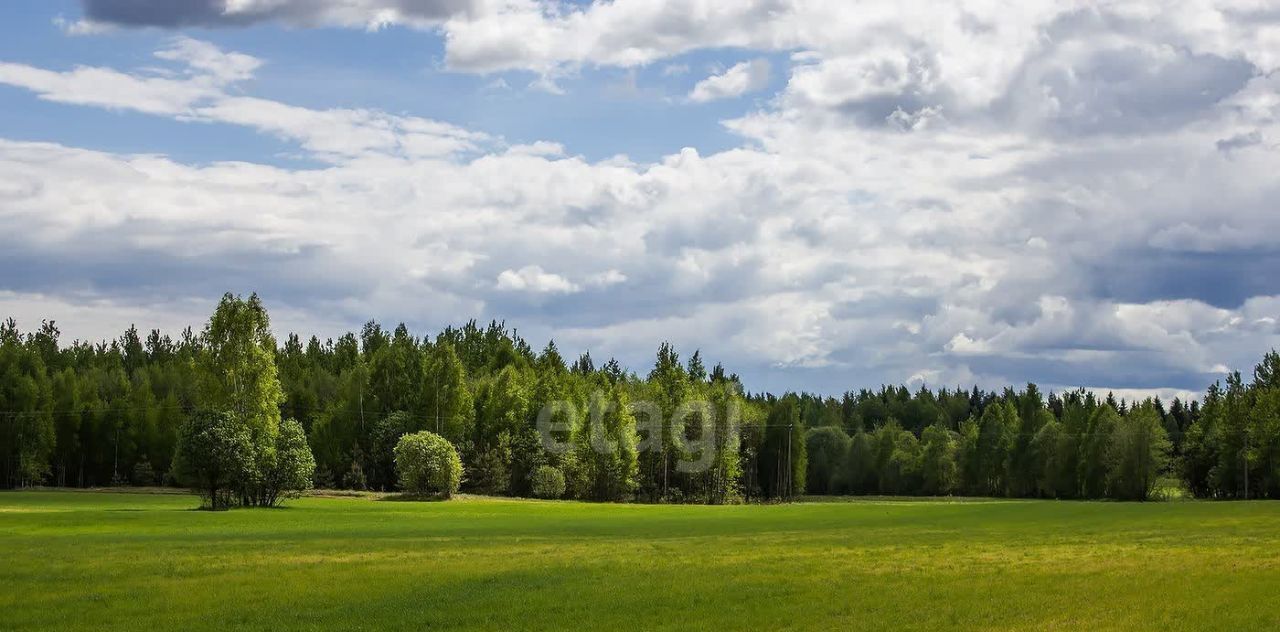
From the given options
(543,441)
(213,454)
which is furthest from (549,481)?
(213,454)

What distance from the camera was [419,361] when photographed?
591ft

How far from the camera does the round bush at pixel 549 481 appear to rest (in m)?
146

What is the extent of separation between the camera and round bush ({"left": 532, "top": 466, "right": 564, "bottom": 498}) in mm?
146125

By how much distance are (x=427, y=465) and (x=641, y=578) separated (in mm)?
92591

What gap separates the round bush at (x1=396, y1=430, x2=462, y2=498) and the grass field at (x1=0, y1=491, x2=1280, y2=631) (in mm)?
61366

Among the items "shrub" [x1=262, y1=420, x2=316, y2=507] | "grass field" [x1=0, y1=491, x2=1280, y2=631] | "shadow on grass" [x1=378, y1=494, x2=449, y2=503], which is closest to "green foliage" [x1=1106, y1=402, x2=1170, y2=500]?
"shadow on grass" [x1=378, y1=494, x2=449, y2=503]

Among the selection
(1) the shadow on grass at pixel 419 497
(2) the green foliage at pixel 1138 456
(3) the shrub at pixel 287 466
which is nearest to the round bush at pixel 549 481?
(1) the shadow on grass at pixel 419 497

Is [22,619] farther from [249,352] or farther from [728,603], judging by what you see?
[249,352]

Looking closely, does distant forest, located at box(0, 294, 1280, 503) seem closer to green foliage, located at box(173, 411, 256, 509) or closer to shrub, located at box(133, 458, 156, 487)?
shrub, located at box(133, 458, 156, 487)

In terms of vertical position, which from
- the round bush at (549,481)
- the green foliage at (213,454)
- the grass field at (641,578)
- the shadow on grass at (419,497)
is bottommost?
the shadow on grass at (419,497)

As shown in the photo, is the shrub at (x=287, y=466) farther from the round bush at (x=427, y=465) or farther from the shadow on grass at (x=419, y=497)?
the round bush at (x=427, y=465)

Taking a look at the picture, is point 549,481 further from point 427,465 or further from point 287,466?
point 287,466

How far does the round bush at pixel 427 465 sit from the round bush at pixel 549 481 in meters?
18.0

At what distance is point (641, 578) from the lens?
3841 centimetres
